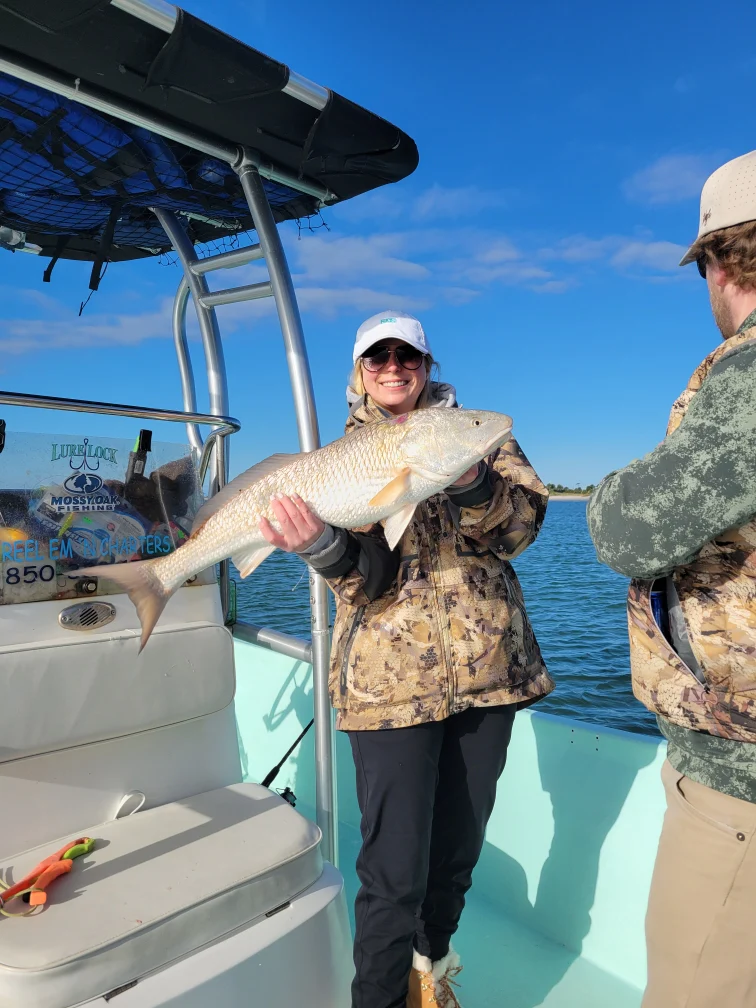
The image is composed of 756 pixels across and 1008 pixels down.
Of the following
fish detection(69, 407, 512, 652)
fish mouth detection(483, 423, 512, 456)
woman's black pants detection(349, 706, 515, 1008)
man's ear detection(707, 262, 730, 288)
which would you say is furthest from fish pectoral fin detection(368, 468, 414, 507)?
man's ear detection(707, 262, 730, 288)

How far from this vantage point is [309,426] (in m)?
3.14

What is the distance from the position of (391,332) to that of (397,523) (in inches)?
27.8

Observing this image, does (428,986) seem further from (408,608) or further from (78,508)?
(78,508)

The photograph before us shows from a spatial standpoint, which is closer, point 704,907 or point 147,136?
point 704,907

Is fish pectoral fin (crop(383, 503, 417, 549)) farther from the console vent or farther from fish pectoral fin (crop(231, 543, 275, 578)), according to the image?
the console vent

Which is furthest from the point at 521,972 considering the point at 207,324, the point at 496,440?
the point at 207,324

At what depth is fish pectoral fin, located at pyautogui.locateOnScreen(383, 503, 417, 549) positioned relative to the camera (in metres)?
2.20

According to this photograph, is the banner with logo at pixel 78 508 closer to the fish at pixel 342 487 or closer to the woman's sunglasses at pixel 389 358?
the fish at pixel 342 487

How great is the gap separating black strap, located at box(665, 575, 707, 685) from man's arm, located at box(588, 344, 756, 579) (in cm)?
13

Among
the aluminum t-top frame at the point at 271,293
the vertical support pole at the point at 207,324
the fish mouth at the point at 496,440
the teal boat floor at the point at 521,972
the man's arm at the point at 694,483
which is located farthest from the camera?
the vertical support pole at the point at 207,324

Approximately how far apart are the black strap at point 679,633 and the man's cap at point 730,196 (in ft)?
2.67

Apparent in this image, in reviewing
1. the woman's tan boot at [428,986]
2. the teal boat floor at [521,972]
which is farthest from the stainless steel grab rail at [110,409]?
the teal boat floor at [521,972]

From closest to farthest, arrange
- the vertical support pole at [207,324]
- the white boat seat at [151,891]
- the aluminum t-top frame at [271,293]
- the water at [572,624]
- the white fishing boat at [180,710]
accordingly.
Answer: the white boat seat at [151,891], the white fishing boat at [180,710], the aluminum t-top frame at [271,293], the vertical support pole at [207,324], the water at [572,624]

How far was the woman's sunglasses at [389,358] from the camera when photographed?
8.21 feet
